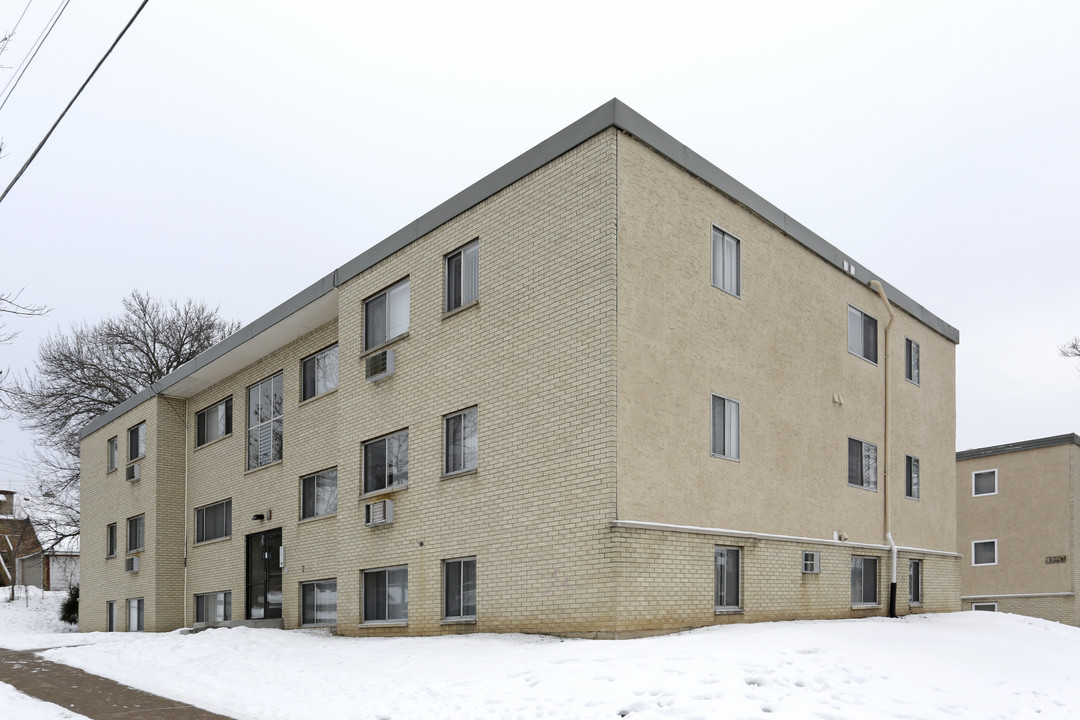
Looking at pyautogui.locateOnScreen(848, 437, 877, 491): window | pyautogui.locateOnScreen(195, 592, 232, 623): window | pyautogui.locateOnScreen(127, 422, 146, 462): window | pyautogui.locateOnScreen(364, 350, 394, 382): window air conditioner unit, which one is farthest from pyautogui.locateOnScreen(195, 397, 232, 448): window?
pyautogui.locateOnScreen(848, 437, 877, 491): window

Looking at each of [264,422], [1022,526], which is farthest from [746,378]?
[1022,526]

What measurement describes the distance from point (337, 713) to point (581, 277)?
662 centimetres

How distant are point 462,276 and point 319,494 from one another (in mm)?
7262

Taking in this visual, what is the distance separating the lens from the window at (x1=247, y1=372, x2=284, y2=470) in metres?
23.0

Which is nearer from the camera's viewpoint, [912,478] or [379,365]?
[379,365]

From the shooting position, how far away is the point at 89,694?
12562 mm

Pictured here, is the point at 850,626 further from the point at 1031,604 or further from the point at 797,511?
the point at 1031,604

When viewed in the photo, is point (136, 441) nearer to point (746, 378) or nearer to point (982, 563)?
point (746, 378)

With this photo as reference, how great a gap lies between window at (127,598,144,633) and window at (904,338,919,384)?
21.0 m

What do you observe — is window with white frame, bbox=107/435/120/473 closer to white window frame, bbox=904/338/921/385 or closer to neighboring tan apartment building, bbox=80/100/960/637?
neighboring tan apartment building, bbox=80/100/960/637

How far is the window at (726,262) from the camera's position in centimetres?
1585

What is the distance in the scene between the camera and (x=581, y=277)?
544 inches

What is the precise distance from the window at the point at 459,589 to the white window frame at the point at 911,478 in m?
10.7

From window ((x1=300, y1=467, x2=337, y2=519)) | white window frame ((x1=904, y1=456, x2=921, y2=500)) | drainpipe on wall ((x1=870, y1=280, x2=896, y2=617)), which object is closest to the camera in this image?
drainpipe on wall ((x1=870, y1=280, x2=896, y2=617))
